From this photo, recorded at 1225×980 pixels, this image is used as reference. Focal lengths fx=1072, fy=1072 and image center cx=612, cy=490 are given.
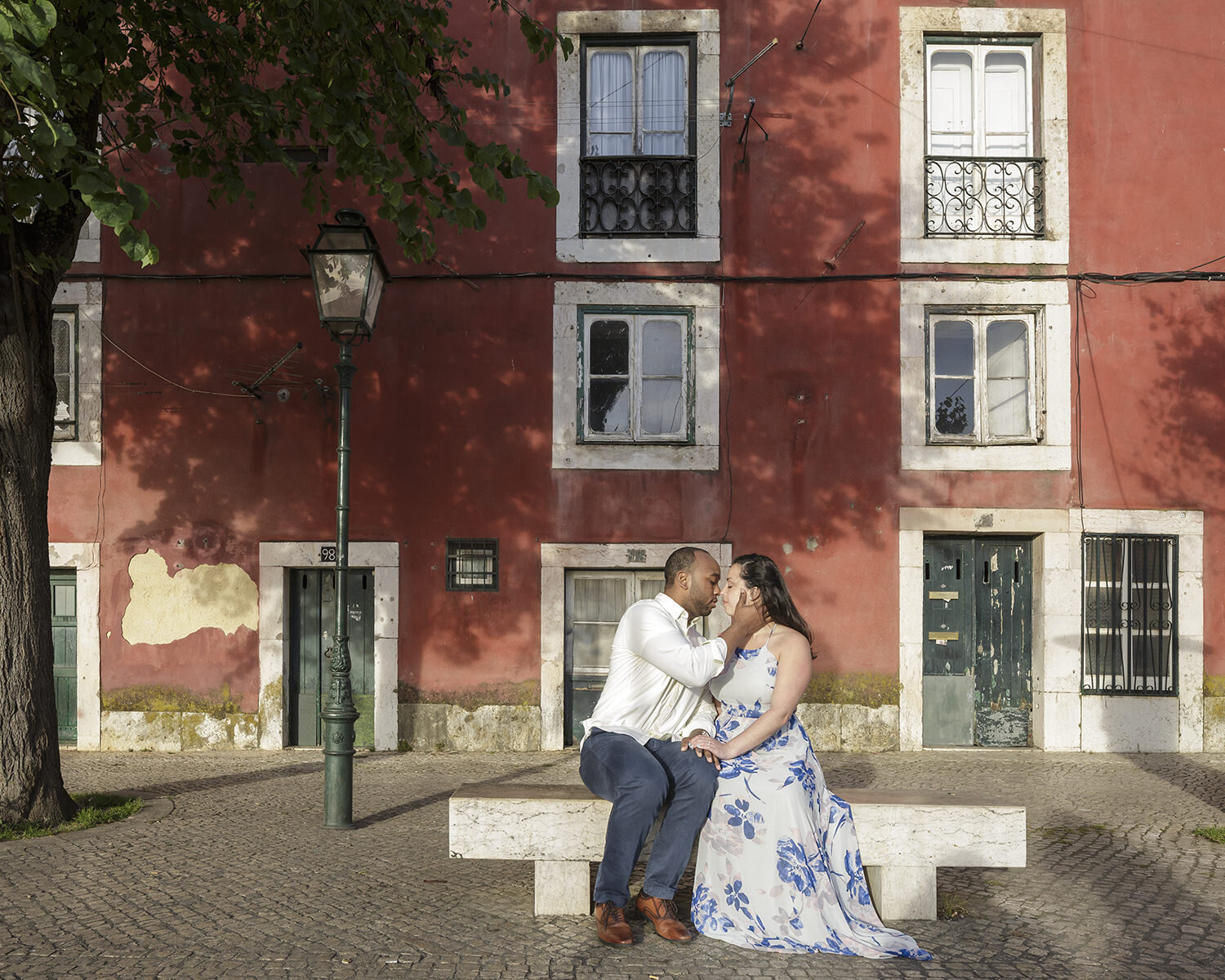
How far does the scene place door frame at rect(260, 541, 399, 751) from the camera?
1024 centimetres

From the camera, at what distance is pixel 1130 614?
407 inches

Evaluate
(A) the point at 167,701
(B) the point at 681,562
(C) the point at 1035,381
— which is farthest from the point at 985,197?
(A) the point at 167,701

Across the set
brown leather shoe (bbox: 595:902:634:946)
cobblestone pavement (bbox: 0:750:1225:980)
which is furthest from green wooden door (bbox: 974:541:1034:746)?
brown leather shoe (bbox: 595:902:634:946)

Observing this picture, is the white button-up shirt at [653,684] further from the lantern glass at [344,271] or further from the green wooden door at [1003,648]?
the green wooden door at [1003,648]

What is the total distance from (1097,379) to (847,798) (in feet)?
22.7

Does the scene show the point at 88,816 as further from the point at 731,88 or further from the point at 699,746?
the point at 731,88

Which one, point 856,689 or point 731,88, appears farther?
point 731,88

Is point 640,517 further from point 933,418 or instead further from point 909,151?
point 909,151

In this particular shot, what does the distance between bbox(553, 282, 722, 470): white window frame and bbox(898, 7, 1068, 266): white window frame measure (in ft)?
6.88

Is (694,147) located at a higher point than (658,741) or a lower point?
higher

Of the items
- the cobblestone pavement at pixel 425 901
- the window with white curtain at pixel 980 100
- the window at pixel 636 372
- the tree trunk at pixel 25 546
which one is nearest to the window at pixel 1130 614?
the cobblestone pavement at pixel 425 901

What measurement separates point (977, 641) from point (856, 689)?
1.33 metres

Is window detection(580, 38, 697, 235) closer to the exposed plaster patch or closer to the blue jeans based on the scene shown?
the exposed plaster patch

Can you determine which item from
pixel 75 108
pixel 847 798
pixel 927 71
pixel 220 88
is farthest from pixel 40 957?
pixel 927 71
